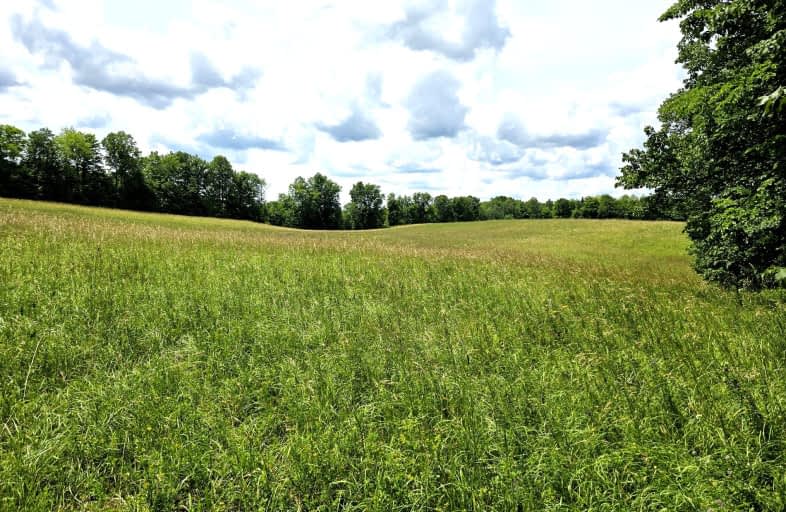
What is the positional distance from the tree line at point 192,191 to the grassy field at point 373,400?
457 inches

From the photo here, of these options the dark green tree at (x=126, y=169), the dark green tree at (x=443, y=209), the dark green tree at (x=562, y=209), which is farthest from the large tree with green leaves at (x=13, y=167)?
the dark green tree at (x=562, y=209)

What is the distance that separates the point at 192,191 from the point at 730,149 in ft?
306

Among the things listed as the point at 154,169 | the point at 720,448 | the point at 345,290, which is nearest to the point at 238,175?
the point at 154,169

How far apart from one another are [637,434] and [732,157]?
34.0 feet

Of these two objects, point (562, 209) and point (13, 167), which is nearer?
point (13, 167)

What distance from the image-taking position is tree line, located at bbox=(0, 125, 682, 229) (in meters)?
57.1

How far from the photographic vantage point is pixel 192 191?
268ft

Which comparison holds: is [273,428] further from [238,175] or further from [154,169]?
[238,175]

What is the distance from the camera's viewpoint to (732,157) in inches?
364

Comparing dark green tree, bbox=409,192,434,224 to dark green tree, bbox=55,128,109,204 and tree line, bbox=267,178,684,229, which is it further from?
dark green tree, bbox=55,128,109,204

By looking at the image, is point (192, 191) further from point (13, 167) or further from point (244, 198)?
point (13, 167)

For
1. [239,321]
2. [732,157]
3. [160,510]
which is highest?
[732,157]

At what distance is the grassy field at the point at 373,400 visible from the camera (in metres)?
2.49

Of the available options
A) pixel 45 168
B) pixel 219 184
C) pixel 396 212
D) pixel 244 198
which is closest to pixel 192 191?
pixel 219 184
